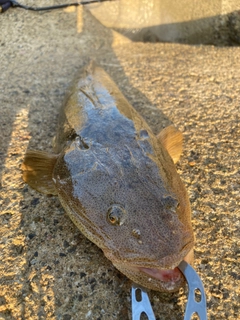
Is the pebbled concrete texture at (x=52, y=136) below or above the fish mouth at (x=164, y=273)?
below

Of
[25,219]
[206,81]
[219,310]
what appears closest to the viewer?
[219,310]

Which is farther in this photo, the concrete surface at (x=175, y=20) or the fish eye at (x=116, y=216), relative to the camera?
the concrete surface at (x=175, y=20)

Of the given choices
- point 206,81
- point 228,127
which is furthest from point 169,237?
point 206,81

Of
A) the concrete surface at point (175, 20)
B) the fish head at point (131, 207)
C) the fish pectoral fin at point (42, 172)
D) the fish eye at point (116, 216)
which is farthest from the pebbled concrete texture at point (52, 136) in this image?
the concrete surface at point (175, 20)

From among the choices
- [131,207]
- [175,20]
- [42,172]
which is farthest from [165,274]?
[175,20]

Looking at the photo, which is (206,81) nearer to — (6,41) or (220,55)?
(220,55)

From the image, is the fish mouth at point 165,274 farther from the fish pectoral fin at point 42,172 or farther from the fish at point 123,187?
the fish pectoral fin at point 42,172

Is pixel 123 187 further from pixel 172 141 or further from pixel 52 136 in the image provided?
pixel 52 136
